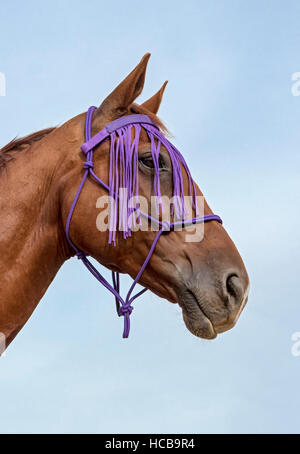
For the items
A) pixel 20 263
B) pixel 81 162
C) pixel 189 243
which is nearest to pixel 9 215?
pixel 20 263

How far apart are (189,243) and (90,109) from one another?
1467mm

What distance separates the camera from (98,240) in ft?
15.3

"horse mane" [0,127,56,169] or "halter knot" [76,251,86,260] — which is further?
"horse mane" [0,127,56,169]

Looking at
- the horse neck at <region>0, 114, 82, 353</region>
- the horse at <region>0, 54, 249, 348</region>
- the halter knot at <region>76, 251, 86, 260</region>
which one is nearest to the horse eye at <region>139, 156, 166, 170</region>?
the horse at <region>0, 54, 249, 348</region>

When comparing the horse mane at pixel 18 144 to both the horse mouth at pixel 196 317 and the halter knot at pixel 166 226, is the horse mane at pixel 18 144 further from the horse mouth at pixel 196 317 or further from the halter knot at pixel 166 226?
the horse mouth at pixel 196 317

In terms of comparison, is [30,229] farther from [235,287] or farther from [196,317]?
[235,287]

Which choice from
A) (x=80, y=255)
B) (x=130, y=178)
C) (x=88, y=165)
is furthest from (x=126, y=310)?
(x=88, y=165)

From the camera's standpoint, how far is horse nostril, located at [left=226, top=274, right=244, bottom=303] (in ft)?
14.4

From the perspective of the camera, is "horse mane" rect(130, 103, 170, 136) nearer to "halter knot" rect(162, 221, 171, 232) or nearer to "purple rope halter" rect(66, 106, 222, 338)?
"purple rope halter" rect(66, 106, 222, 338)

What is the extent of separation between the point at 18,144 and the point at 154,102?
4.47 ft

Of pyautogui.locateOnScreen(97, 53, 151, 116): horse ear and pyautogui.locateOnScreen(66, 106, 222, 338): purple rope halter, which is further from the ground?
pyautogui.locateOnScreen(97, 53, 151, 116): horse ear

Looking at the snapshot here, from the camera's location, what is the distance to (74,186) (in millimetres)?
4746

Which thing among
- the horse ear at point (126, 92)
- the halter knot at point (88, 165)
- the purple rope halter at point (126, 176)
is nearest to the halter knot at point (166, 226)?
the purple rope halter at point (126, 176)

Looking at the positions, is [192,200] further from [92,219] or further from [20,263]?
[20,263]
